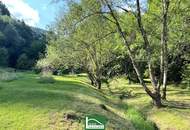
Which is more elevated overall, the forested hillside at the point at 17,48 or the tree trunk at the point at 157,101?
the forested hillside at the point at 17,48

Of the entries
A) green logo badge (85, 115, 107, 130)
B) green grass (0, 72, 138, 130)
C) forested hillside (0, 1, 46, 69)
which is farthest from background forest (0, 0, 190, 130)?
forested hillside (0, 1, 46, 69)

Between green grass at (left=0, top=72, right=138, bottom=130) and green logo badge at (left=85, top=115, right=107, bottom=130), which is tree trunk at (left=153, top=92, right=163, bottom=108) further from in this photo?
green logo badge at (left=85, top=115, right=107, bottom=130)

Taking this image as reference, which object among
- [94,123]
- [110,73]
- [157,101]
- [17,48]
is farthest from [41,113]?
[17,48]

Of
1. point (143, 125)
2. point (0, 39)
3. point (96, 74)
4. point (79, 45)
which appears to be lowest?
point (143, 125)

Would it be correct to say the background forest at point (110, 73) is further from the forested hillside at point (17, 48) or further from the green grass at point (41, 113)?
the forested hillside at point (17, 48)

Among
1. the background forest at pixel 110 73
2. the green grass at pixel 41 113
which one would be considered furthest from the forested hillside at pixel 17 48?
the green grass at pixel 41 113

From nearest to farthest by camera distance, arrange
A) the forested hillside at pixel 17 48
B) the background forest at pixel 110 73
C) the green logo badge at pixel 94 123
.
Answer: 1. the green logo badge at pixel 94 123
2. the background forest at pixel 110 73
3. the forested hillside at pixel 17 48

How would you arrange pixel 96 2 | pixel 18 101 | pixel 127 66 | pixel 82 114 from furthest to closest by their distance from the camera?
pixel 127 66 < pixel 96 2 < pixel 18 101 < pixel 82 114

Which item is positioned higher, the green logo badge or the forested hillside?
the forested hillside

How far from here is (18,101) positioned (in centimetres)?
1859

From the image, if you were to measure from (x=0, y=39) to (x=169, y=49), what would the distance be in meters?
88.2

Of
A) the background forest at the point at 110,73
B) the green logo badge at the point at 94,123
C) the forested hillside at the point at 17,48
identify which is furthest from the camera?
the forested hillside at the point at 17,48

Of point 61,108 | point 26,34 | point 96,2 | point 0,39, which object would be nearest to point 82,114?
point 61,108

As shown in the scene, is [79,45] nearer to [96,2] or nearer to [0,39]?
[96,2]
